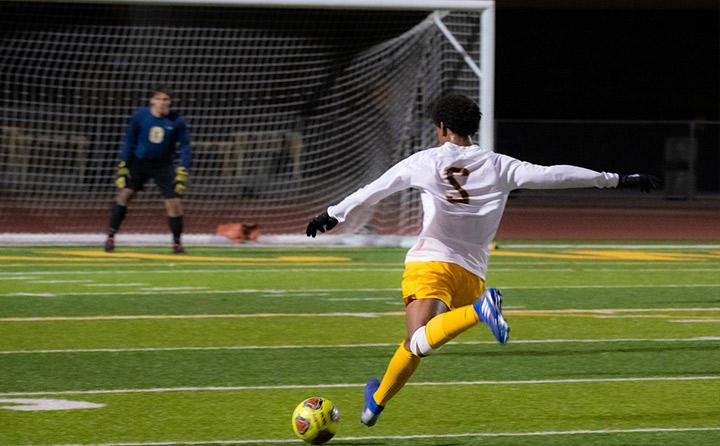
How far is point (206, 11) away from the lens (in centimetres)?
3291

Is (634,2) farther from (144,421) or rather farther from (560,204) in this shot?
(144,421)

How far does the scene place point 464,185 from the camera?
6906mm

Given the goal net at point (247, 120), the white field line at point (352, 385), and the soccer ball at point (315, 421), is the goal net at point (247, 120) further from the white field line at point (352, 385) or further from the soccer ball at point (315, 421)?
the soccer ball at point (315, 421)

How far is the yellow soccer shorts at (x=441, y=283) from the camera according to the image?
22.7 feet

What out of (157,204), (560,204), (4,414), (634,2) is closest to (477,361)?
(4,414)

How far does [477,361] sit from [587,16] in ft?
101

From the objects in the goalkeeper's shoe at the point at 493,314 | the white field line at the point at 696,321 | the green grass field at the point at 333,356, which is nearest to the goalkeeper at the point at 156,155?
the green grass field at the point at 333,356

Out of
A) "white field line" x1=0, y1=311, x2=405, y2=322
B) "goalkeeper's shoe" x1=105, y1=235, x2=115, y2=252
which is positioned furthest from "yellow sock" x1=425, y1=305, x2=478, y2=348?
"goalkeeper's shoe" x1=105, y1=235, x2=115, y2=252

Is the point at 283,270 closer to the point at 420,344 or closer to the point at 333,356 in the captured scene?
the point at 333,356

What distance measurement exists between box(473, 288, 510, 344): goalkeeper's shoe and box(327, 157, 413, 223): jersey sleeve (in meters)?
0.75

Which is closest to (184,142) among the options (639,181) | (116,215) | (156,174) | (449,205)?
(156,174)

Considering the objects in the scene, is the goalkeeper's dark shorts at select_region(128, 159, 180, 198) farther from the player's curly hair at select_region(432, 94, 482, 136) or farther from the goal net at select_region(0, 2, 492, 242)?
the player's curly hair at select_region(432, 94, 482, 136)

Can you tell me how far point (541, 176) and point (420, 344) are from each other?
0.98m

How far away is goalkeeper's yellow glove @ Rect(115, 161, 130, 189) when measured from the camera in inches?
681
